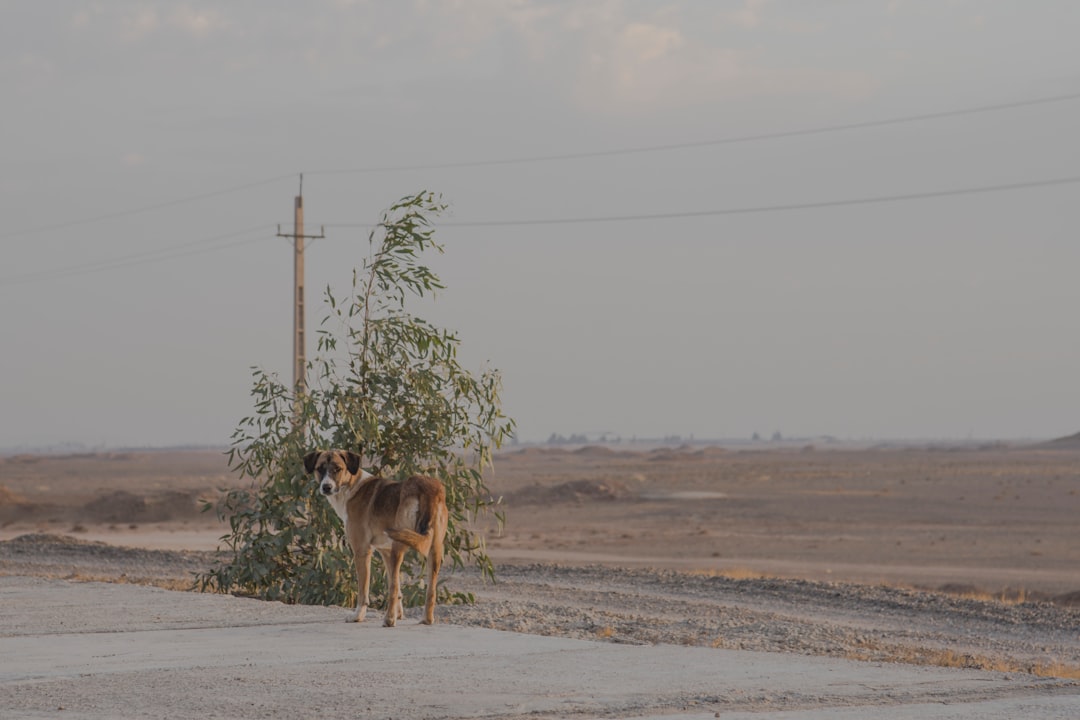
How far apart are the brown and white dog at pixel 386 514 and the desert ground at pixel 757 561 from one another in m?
1.31

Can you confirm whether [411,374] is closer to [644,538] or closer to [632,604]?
[632,604]

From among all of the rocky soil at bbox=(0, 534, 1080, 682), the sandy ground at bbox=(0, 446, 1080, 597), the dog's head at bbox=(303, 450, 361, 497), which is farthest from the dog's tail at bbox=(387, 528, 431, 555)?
the sandy ground at bbox=(0, 446, 1080, 597)

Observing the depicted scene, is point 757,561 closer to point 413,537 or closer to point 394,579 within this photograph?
point 394,579

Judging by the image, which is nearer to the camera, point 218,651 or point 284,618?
point 218,651

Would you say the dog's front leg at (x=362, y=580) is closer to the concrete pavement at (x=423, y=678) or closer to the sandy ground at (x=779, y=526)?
the concrete pavement at (x=423, y=678)

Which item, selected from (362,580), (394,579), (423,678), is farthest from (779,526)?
(423,678)

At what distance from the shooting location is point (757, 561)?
41.5 m

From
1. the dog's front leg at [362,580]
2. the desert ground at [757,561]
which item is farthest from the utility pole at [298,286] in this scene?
the dog's front leg at [362,580]

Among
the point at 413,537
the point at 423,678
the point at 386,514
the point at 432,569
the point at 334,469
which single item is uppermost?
the point at 334,469

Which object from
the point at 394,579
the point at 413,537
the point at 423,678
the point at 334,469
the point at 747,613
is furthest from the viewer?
the point at 747,613

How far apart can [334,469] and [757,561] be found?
2848 centimetres

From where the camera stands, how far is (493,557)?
4072 centimetres

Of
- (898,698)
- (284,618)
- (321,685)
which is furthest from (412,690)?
(284,618)

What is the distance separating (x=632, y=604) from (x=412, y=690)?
39.9ft
